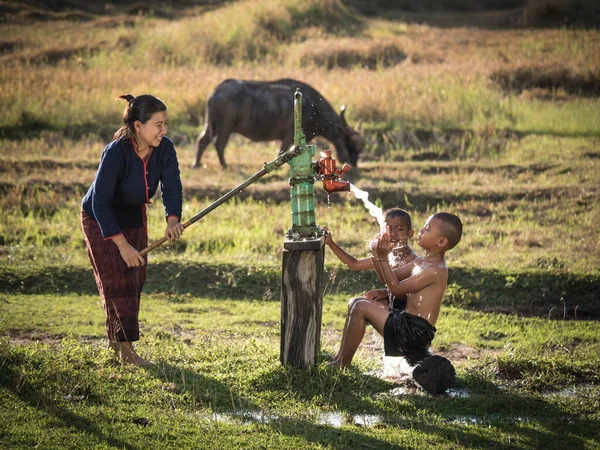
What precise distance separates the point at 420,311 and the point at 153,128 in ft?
5.76

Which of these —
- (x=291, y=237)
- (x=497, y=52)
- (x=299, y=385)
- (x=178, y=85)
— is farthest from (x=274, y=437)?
(x=497, y=52)

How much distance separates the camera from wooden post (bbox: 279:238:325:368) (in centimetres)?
489

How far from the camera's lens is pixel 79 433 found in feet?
13.9

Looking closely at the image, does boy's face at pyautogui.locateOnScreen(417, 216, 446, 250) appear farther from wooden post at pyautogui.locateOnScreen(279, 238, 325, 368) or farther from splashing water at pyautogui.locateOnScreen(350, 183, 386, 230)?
wooden post at pyautogui.locateOnScreen(279, 238, 325, 368)

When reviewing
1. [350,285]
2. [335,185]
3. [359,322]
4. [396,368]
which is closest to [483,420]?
[396,368]

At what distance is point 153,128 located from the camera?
5027 mm

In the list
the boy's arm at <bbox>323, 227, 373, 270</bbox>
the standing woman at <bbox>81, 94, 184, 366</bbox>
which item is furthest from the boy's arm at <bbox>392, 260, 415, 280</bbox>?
the standing woman at <bbox>81, 94, 184, 366</bbox>

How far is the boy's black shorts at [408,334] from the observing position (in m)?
4.88

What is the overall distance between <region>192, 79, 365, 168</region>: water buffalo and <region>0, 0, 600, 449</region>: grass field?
42cm

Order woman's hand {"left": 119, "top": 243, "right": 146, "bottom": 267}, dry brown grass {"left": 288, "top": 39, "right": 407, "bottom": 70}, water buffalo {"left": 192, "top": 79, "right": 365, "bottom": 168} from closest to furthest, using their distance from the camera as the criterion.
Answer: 1. woman's hand {"left": 119, "top": 243, "right": 146, "bottom": 267}
2. water buffalo {"left": 192, "top": 79, "right": 365, "bottom": 168}
3. dry brown grass {"left": 288, "top": 39, "right": 407, "bottom": 70}

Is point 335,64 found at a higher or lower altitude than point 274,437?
higher

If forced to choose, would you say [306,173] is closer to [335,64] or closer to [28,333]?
[28,333]

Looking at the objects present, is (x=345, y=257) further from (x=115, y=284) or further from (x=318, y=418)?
(x=115, y=284)

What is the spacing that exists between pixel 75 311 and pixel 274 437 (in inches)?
125
